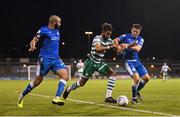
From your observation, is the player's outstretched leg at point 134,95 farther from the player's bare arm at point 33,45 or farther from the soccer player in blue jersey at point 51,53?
the player's bare arm at point 33,45

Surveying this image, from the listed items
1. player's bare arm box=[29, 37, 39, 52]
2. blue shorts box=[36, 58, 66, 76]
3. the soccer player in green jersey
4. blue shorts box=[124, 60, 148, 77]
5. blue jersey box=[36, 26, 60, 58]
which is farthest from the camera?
blue shorts box=[124, 60, 148, 77]

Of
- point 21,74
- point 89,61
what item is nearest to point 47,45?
point 89,61

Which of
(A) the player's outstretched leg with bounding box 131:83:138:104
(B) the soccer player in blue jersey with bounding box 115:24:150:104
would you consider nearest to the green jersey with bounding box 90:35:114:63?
(B) the soccer player in blue jersey with bounding box 115:24:150:104

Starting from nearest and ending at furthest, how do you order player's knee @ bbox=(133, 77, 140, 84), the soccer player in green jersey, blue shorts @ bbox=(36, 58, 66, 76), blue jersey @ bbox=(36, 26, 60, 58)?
1. blue jersey @ bbox=(36, 26, 60, 58)
2. blue shorts @ bbox=(36, 58, 66, 76)
3. the soccer player in green jersey
4. player's knee @ bbox=(133, 77, 140, 84)

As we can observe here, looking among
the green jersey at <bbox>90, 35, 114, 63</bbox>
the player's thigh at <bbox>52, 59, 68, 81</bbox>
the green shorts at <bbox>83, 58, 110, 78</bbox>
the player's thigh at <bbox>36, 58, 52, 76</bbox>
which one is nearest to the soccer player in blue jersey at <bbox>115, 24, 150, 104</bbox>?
the green jersey at <bbox>90, 35, 114, 63</bbox>

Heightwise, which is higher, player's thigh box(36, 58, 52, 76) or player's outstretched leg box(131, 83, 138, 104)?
player's thigh box(36, 58, 52, 76)

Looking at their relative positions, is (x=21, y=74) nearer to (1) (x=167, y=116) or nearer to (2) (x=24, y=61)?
(2) (x=24, y=61)

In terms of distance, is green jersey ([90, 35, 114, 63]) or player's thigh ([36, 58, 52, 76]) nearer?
player's thigh ([36, 58, 52, 76])

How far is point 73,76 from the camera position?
2045 inches

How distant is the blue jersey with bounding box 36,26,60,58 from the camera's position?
1166 centimetres

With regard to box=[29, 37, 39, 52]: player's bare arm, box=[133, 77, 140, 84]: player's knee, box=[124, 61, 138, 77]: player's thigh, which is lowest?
box=[133, 77, 140, 84]: player's knee

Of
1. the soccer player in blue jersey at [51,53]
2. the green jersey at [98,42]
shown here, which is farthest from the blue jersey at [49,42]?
the green jersey at [98,42]

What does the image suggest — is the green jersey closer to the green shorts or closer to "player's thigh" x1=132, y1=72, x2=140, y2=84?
the green shorts

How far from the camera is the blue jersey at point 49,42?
11664 mm
